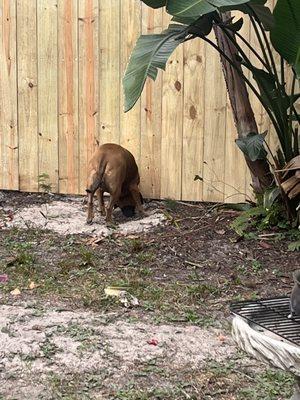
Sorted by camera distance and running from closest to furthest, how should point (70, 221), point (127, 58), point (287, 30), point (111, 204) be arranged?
point (287, 30), point (111, 204), point (70, 221), point (127, 58)

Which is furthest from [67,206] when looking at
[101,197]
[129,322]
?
[129,322]

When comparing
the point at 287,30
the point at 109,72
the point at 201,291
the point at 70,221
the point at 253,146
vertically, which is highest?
the point at 287,30

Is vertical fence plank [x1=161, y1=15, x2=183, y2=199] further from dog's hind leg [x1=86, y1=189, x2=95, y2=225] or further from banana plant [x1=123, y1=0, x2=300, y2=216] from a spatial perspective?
dog's hind leg [x1=86, y1=189, x2=95, y2=225]

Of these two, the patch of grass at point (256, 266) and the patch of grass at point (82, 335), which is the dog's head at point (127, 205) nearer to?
the patch of grass at point (256, 266)

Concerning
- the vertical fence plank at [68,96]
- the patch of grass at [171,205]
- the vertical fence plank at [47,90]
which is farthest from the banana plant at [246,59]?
the vertical fence plank at [47,90]

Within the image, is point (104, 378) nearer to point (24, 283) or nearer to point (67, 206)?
point (24, 283)

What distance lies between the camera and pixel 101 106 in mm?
7430

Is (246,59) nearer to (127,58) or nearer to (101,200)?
(127,58)

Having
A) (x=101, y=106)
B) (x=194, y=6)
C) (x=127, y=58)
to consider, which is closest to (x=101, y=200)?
(x=101, y=106)

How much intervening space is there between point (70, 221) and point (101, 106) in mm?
1184

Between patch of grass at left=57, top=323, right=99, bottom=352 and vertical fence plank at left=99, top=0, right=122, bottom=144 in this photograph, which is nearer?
patch of grass at left=57, top=323, right=99, bottom=352

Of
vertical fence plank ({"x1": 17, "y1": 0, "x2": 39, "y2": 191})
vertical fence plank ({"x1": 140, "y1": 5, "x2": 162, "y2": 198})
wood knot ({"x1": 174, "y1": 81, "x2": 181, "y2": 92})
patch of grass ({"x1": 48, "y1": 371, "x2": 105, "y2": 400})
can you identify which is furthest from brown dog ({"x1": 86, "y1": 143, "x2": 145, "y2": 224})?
patch of grass ({"x1": 48, "y1": 371, "x2": 105, "y2": 400})

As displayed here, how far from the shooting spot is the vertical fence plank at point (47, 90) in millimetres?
7414

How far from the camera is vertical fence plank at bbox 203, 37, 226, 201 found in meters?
7.07
